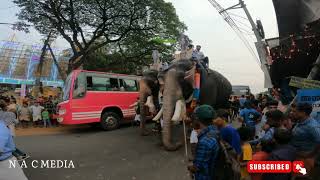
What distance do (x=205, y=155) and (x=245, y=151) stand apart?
158cm

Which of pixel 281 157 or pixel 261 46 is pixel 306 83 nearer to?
pixel 281 157

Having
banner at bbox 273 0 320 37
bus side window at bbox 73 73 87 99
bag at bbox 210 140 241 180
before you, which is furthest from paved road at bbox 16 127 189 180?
banner at bbox 273 0 320 37

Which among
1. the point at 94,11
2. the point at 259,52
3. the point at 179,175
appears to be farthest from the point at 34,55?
the point at 179,175

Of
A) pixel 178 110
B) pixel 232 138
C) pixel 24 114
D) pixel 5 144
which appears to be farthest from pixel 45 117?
pixel 232 138

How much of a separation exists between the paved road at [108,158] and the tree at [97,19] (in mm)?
10729

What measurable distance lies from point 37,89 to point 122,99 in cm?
1584

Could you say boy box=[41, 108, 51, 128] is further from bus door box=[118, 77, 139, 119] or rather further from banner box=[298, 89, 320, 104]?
banner box=[298, 89, 320, 104]

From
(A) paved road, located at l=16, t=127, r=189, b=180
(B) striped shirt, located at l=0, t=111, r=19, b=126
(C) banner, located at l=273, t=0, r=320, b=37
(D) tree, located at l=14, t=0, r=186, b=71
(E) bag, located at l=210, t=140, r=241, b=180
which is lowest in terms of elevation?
(A) paved road, located at l=16, t=127, r=189, b=180

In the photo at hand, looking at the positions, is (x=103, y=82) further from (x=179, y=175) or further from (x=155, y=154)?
(x=179, y=175)

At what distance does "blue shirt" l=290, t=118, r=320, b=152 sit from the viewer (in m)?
4.56

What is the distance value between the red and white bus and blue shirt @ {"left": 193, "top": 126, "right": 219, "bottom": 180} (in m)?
10.3

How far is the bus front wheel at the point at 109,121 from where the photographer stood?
583 inches

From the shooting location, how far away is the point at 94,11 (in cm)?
2236

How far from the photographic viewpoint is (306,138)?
4.64 meters
